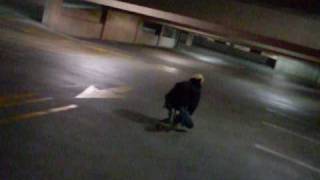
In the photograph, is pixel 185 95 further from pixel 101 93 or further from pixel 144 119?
pixel 101 93

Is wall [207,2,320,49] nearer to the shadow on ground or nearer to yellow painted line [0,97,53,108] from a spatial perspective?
the shadow on ground

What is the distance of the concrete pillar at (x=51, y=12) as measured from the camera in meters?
35.3

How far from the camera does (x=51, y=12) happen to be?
35438 millimetres

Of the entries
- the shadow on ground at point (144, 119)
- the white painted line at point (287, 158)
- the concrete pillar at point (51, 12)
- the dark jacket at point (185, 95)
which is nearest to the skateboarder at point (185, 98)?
the dark jacket at point (185, 95)

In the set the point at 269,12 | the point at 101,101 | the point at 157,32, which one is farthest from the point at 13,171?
the point at 157,32

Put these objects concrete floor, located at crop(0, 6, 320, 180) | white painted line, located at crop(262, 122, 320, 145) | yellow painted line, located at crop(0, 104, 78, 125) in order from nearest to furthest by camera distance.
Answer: concrete floor, located at crop(0, 6, 320, 180) < yellow painted line, located at crop(0, 104, 78, 125) < white painted line, located at crop(262, 122, 320, 145)

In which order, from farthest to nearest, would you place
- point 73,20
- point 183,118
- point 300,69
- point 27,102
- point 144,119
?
point 300,69 → point 73,20 → point 144,119 → point 183,118 → point 27,102

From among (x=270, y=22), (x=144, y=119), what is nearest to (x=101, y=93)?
(x=144, y=119)

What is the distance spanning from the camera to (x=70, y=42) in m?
32.4

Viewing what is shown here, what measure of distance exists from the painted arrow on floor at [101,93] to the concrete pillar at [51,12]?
60.8ft

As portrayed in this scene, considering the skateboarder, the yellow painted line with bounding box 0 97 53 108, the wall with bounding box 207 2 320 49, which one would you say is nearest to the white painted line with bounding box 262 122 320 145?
the wall with bounding box 207 2 320 49

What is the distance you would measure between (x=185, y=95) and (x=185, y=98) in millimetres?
79

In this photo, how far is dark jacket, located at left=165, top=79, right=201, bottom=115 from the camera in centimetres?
1295

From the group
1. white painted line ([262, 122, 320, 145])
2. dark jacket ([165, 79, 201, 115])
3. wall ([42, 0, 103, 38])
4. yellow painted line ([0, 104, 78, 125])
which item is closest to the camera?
yellow painted line ([0, 104, 78, 125])
